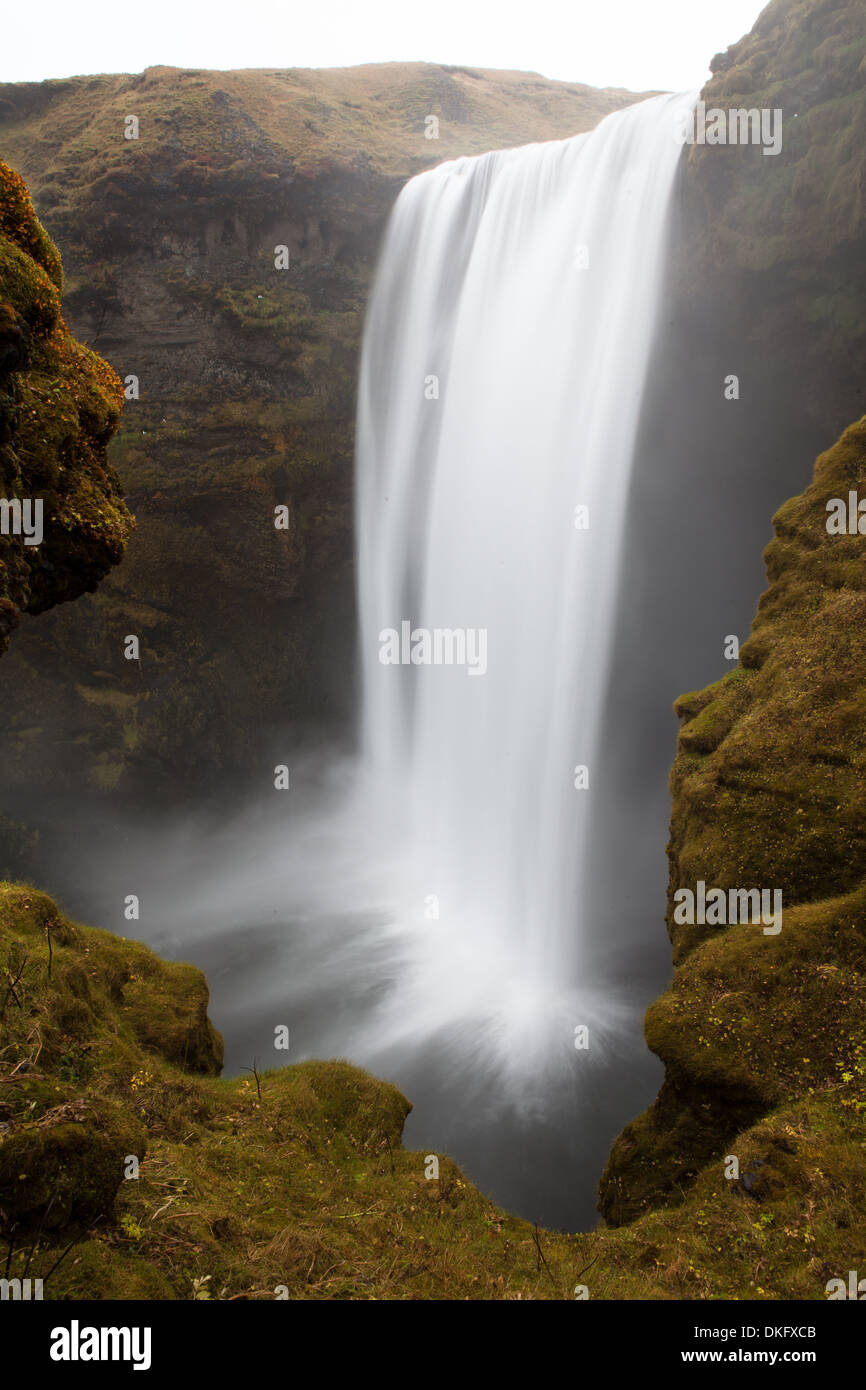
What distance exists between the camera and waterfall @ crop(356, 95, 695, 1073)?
1708cm

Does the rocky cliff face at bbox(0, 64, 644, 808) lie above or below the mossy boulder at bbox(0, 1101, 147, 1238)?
above

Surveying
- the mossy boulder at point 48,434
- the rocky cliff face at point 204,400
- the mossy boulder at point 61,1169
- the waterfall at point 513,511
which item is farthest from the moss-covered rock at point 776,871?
the rocky cliff face at point 204,400

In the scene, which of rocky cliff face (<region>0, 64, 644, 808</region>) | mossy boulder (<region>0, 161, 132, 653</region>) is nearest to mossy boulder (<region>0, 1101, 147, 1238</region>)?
mossy boulder (<region>0, 161, 132, 653</region>)

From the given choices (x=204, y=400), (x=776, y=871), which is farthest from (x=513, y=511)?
(x=776, y=871)

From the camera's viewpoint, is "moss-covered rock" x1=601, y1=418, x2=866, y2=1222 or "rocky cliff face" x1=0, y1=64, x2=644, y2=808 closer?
"moss-covered rock" x1=601, y1=418, x2=866, y2=1222

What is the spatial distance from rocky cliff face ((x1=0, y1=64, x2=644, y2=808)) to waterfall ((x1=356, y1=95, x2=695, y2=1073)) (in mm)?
2450

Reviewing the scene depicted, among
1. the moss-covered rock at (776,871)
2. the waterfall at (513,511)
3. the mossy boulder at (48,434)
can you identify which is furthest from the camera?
the waterfall at (513,511)

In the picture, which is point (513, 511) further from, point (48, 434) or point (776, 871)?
point (48, 434)

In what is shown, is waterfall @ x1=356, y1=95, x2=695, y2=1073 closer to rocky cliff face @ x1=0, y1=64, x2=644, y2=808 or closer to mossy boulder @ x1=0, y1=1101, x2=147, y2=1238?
rocky cliff face @ x1=0, y1=64, x2=644, y2=808

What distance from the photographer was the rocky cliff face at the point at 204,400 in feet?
70.3

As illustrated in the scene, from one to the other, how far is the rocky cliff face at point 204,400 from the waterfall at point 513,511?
8.04 ft

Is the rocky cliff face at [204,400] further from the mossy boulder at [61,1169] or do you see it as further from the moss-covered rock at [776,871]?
the mossy boulder at [61,1169]
